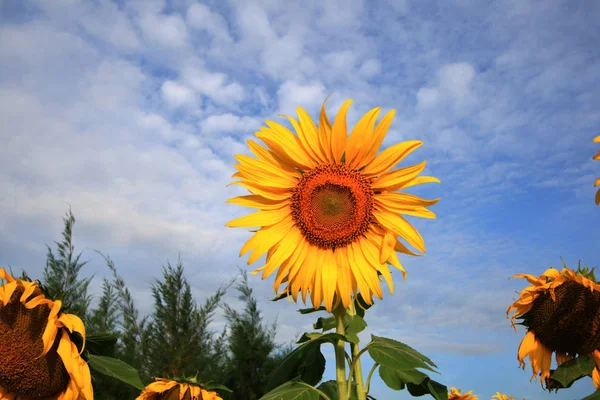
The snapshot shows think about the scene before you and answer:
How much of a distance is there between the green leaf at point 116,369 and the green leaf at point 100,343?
0.06 m

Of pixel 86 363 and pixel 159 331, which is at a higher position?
pixel 159 331

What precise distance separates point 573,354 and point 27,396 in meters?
4.24

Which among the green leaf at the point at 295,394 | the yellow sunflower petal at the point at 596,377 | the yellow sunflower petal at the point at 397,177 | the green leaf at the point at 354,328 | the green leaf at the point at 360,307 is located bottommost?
the green leaf at the point at 295,394

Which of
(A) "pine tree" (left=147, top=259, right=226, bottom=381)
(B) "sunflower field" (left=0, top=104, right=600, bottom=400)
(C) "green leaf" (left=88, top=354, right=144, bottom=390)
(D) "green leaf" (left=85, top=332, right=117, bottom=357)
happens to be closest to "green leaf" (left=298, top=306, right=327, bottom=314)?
(B) "sunflower field" (left=0, top=104, right=600, bottom=400)

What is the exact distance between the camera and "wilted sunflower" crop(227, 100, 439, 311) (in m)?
3.24

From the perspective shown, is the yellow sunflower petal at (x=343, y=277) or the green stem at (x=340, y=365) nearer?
the green stem at (x=340, y=365)

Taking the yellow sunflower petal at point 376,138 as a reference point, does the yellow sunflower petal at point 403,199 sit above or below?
below

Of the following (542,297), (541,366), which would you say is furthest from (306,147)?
(541,366)

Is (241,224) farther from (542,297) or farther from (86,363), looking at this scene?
(542,297)

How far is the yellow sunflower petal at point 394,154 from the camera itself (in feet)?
10.7

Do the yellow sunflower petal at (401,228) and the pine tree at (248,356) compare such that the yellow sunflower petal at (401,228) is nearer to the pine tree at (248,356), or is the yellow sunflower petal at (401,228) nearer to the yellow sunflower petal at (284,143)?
the yellow sunflower petal at (284,143)

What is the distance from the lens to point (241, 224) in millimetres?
3309

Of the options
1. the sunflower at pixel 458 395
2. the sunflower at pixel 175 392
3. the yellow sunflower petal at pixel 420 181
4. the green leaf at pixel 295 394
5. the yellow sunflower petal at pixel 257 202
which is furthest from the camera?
the sunflower at pixel 458 395

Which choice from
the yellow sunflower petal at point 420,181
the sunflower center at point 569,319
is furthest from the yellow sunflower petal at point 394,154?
the sunflower center at point 569,319
